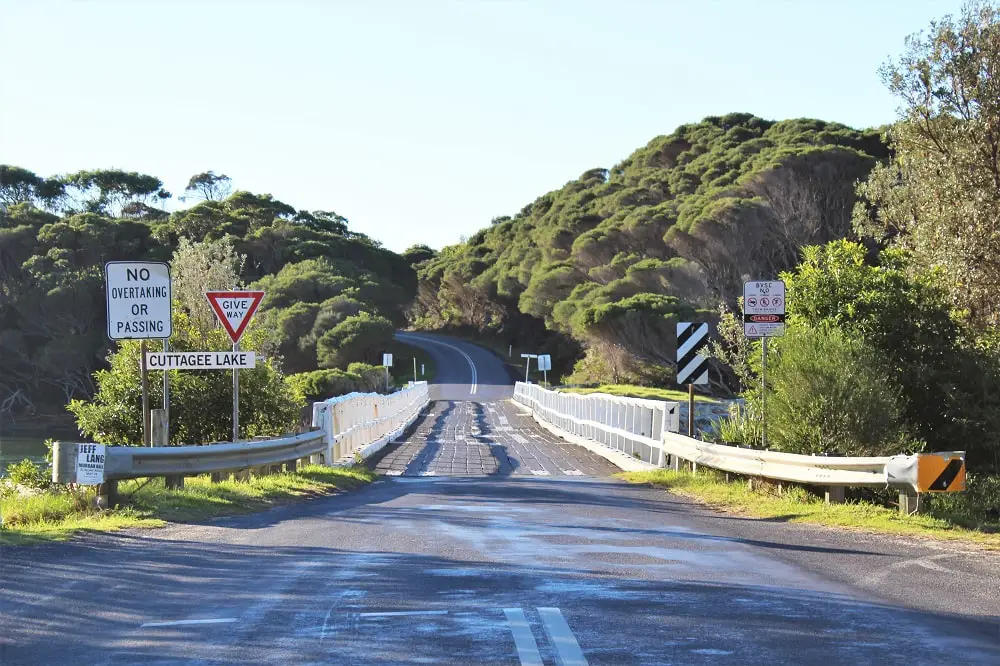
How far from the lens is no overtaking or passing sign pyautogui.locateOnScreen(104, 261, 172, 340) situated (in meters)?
14.0

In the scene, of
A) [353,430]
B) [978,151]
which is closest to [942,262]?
[978,151]

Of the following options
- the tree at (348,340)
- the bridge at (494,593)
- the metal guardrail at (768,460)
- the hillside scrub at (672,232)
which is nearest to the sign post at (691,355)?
the metal guardrail at (768,460)

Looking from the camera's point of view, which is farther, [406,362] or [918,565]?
[406,362]

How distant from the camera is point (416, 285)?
112 meters

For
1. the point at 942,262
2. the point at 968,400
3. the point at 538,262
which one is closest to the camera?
the point at 968,400

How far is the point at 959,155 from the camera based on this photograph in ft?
64.3

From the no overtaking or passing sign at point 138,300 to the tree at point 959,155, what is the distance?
39.0 ft

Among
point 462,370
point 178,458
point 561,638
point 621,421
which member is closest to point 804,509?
point 178,458

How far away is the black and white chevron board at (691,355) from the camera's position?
1966 centimetres

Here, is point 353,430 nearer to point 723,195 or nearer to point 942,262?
point 942,262

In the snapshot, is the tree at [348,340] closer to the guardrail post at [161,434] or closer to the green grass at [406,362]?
the green grass at [406,362]

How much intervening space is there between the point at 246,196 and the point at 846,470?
310ft

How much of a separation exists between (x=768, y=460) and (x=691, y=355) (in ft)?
15.6

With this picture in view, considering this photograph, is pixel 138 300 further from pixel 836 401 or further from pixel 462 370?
pixel 462 370
